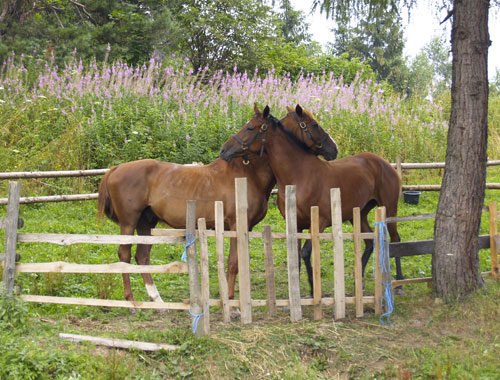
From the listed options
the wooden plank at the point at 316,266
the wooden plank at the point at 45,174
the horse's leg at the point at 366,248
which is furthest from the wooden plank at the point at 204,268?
the wooden plank at the point at 45,174

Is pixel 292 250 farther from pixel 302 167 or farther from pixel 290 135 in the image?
pixel 290 135

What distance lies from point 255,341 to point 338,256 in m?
1.26

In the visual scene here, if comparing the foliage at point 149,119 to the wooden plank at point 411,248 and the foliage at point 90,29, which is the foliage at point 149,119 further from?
the wooden plank at point 411,248

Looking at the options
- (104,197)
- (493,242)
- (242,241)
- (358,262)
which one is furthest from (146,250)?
(493,242)

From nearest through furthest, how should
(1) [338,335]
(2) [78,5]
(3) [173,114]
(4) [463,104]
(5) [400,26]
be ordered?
(1) [338,335] < (4) [463,104] < (5) [400,26] < (3) [173,114] < (2) [78,5]

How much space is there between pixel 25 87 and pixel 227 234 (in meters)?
9.34

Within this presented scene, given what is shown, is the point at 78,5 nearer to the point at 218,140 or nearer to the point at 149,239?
the point at 218,140

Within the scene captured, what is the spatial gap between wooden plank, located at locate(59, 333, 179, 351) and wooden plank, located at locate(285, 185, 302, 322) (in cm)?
131

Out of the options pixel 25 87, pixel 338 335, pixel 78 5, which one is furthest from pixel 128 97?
pixel 338 335

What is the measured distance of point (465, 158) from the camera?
578 centimetres

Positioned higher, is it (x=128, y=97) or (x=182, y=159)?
(x=128, y=97)

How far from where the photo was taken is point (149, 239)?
507cm

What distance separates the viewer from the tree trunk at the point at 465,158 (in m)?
5.73

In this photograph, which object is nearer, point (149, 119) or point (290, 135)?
point (290, 135)
